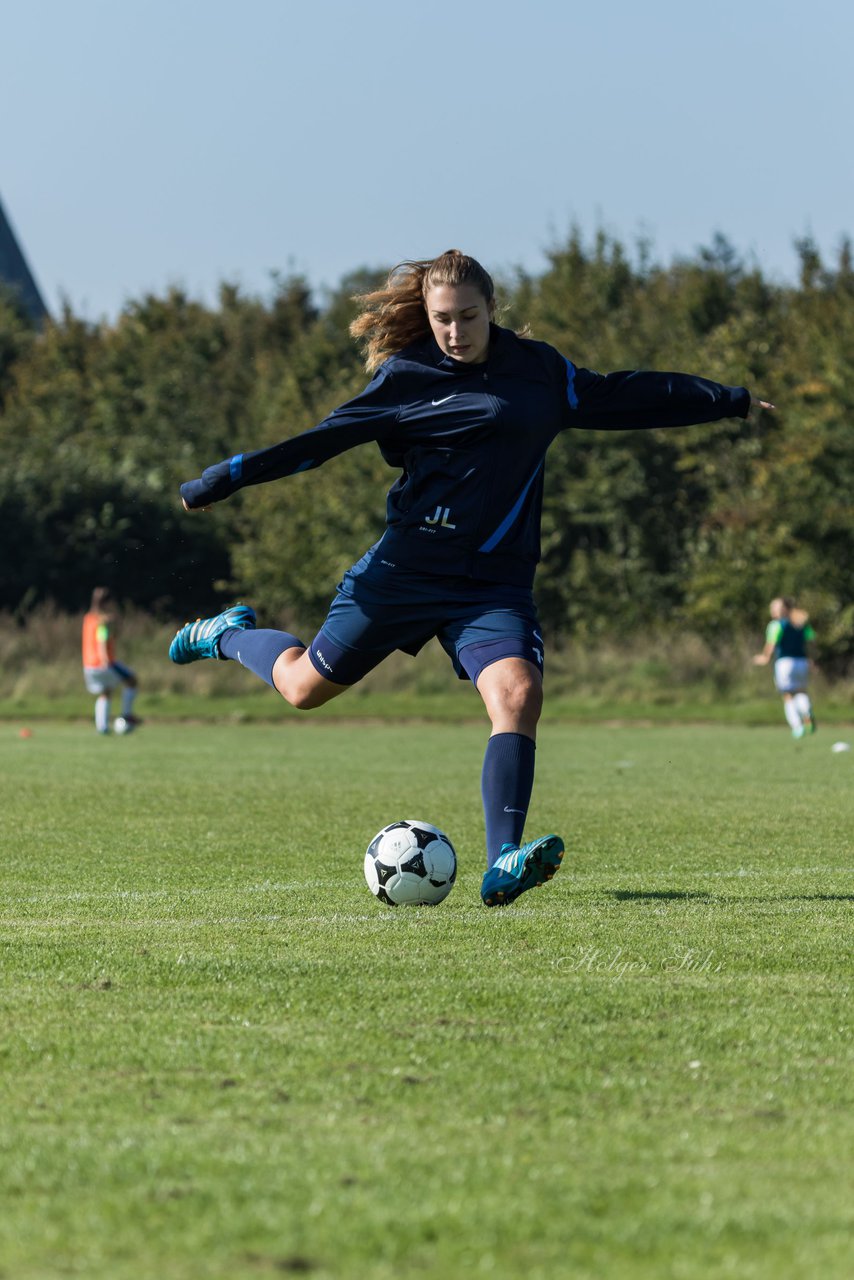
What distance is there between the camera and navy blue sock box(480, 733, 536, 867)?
21.6 ft

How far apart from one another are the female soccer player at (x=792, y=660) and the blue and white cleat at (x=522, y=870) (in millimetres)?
17461

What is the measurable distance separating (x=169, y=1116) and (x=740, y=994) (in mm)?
1992

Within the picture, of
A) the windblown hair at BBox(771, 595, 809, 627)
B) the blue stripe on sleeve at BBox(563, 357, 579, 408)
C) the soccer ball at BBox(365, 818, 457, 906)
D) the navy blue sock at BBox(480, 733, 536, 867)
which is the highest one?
the blue stripe on sleeve at BBox(563, 357, 579, 408)

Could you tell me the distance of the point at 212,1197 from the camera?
9.94ft

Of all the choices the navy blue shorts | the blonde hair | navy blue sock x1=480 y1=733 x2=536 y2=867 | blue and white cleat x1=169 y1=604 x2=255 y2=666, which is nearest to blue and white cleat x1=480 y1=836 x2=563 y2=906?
navy blue sock x1=480 y1=733 x2=536 y2=867

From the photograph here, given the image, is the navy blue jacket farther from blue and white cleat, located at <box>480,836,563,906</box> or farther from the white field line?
the white field line

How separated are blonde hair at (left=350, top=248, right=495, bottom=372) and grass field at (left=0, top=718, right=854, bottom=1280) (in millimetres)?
2289

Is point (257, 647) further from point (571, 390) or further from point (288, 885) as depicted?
point (571, 390)

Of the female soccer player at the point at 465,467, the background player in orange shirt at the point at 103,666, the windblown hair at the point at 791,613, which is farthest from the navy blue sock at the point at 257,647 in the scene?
the windblown hair at the point at 791,613

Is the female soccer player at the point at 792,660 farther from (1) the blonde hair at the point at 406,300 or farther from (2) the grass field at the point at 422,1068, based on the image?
(1) the blonde hair at the point at 406,300

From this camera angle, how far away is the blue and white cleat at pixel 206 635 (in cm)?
804

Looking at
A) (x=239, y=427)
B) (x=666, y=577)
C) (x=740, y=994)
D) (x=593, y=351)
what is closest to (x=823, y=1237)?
(x=740, y=994)

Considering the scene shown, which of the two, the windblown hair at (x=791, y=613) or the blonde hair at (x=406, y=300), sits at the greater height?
the blonde hair at (x=406, y=300)

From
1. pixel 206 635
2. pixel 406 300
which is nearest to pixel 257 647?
pixel 206 635
